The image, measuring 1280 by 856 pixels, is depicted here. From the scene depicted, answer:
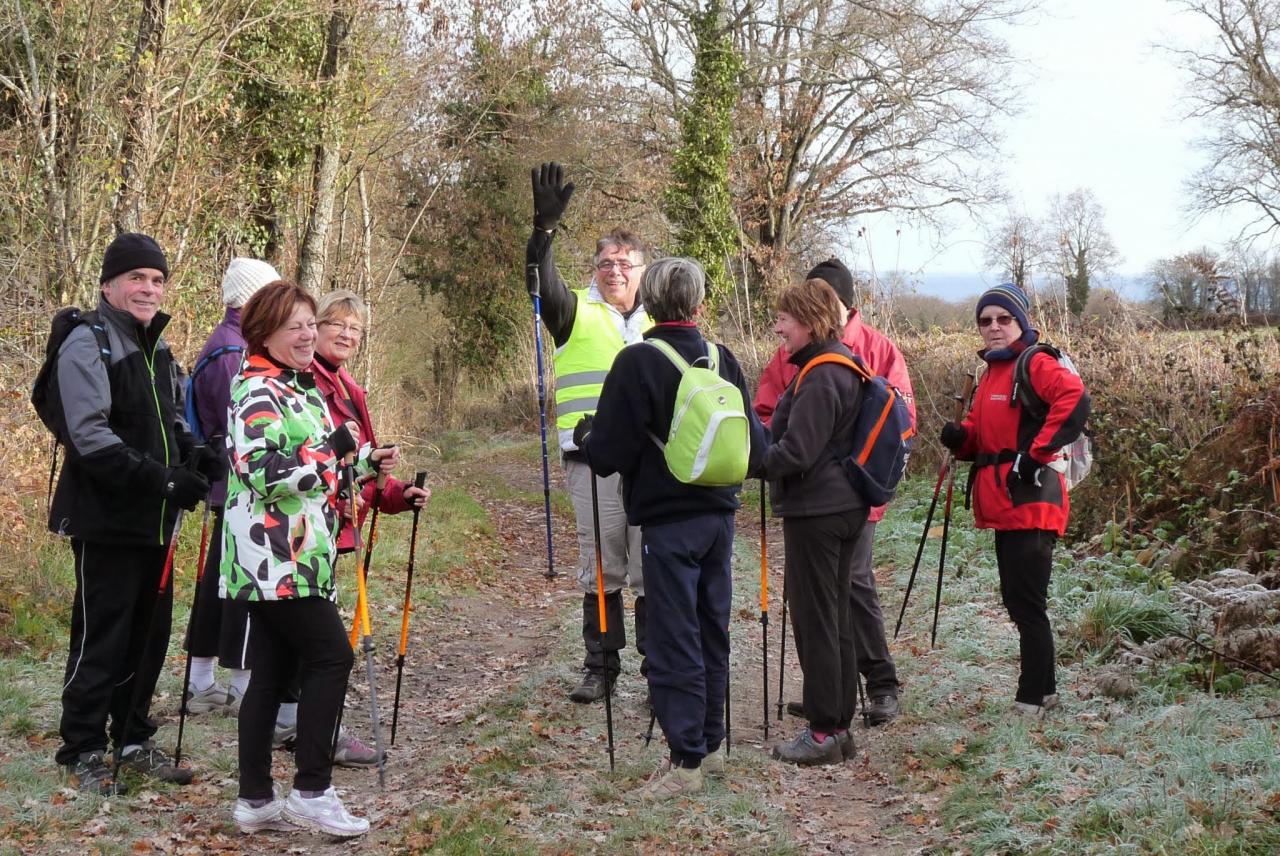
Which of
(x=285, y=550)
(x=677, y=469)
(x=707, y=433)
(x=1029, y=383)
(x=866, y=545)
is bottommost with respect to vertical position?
(x=866, y=545)

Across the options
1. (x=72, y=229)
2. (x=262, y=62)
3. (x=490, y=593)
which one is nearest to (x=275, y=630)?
(x=490, y=593)

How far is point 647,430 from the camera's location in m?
4.94

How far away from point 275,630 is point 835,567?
100 inches

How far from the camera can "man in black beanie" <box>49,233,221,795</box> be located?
482 cm

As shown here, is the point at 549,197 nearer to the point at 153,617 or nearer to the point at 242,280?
the point at 242,280

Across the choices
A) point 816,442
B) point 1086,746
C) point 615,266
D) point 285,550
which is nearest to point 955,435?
point 816,442

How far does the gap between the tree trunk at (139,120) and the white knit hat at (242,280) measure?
494cm

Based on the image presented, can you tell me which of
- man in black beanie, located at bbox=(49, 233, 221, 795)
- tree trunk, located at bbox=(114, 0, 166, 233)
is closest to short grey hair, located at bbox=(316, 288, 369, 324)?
man in black beanie, located at bbox=(49, 233, 221, 795)

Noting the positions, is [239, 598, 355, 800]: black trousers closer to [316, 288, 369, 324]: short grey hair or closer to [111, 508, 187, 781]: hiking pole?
[111, 508, 187, 781]: hiking pole

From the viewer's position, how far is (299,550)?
442 cm

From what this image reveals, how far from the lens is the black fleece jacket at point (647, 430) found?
4871mm

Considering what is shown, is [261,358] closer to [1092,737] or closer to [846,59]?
[1092,737]

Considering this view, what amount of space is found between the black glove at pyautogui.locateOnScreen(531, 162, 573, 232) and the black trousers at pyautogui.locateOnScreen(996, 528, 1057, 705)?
289 centimetres

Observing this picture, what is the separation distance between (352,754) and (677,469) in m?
2.27
